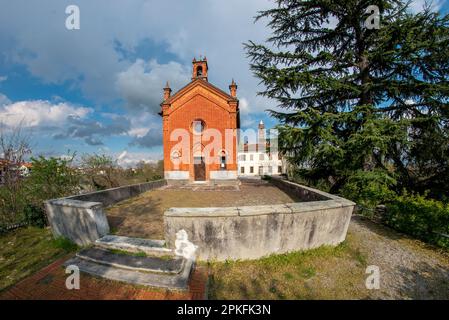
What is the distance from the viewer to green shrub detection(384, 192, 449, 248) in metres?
4.83

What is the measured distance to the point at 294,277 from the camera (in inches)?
145

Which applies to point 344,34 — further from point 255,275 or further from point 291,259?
point 255,275

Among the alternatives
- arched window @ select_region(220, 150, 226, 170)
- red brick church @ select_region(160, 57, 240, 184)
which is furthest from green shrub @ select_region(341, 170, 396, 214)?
arched window @ select_region(220, 150, 226, 170)

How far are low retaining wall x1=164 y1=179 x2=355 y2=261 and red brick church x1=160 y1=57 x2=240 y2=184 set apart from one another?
12.2m

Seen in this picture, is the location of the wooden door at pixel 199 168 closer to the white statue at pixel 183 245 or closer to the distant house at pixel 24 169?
the distant house at pixel 24 169

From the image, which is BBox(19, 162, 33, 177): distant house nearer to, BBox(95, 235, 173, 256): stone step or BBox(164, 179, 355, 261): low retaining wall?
BBox(95, 235, 173, 256): stone step

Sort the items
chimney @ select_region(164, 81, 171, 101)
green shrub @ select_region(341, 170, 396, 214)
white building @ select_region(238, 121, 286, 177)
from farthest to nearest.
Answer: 1. white building @ select_region(238, 121, 286, 177)
2. chimney @ select_region(164, 81, 171, 101)
3. green shrub @ select_region(341, 170, 396, 214)

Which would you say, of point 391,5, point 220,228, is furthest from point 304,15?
point 220,228

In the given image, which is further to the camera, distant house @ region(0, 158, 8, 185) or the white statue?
distant house @ region(0, 158, 8, 185)

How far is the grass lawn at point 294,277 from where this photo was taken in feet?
10.9

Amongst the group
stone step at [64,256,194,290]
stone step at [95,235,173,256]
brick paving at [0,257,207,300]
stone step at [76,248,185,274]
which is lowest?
brick paving at [0,257,207,300]

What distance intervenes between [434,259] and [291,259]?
136 inches

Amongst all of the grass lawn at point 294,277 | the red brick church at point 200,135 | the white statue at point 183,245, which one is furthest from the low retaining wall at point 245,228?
the red brick church at point 200,135
